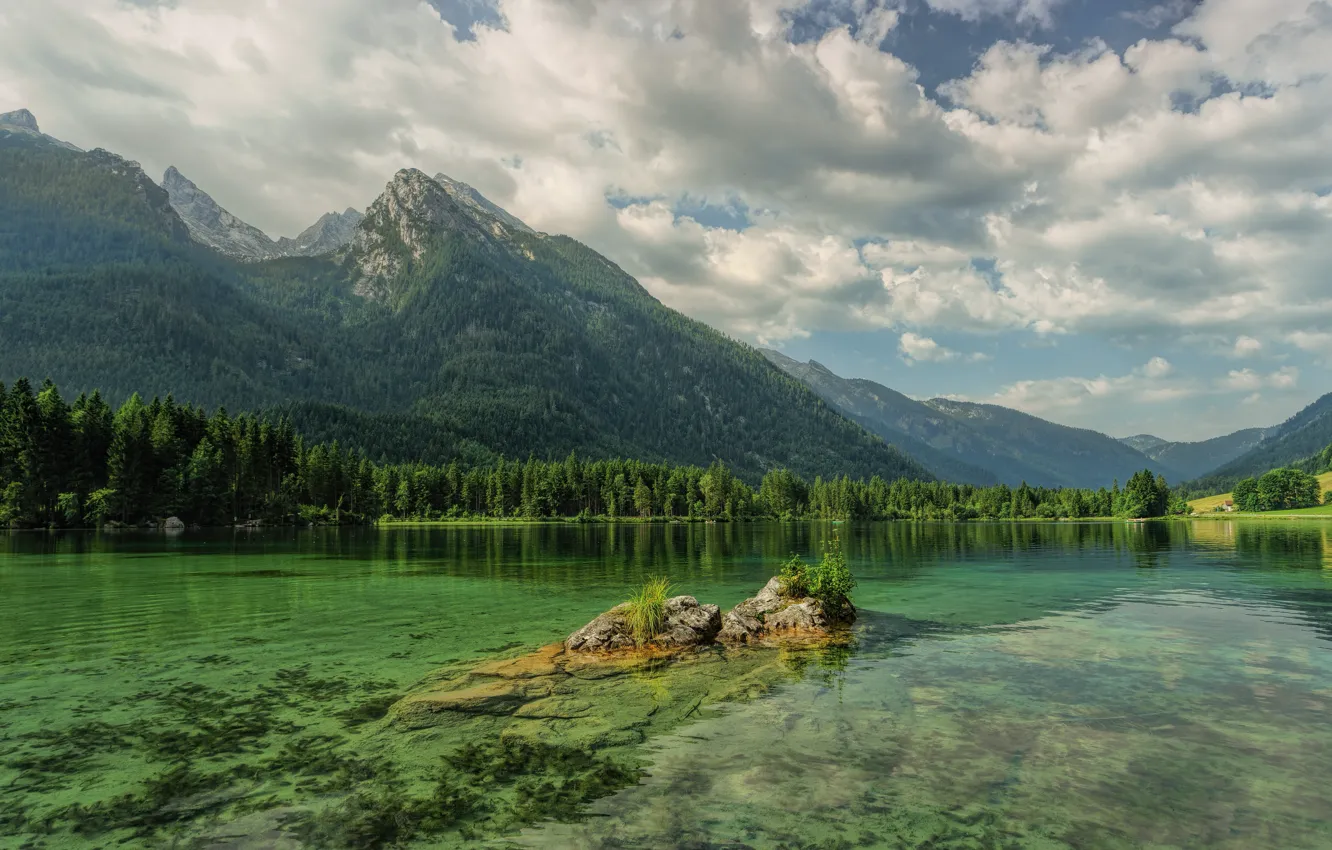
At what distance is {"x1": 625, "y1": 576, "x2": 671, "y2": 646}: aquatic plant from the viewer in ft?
94.2

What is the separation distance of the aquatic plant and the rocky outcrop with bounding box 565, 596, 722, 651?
193 mm

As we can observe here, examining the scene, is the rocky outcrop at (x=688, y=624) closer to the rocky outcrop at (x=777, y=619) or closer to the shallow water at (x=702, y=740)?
the rocky outcrop at (x=777, y=619)

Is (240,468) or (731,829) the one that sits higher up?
(240,468)

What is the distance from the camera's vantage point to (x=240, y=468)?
152 metres

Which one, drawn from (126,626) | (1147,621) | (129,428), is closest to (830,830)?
(1147,621)

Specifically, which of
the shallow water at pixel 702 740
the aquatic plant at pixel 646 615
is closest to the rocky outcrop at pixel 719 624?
the aquatic plant at pixel 646 615

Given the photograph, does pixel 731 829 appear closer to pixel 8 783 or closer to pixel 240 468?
pixel 8 783

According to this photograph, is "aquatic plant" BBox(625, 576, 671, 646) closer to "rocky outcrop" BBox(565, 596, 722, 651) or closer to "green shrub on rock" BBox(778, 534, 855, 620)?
"rocky outcrop" BBox(565, 596, 722, 651)

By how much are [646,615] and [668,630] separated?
1321mm

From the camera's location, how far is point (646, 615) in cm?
2912

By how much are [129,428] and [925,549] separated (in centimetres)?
14711

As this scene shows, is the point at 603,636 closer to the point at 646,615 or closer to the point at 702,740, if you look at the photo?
the point at 646,615

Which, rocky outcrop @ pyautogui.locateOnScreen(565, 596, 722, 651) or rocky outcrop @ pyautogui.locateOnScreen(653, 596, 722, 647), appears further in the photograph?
rocky outcrop @ pyautogui.locateOnScreen(653, 596, 722, 647)

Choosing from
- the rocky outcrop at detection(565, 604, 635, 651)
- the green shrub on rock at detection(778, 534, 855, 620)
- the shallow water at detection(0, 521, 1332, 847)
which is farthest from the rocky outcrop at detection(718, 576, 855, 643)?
the rocky outcrop at detection(565, 604, 635, 651)
